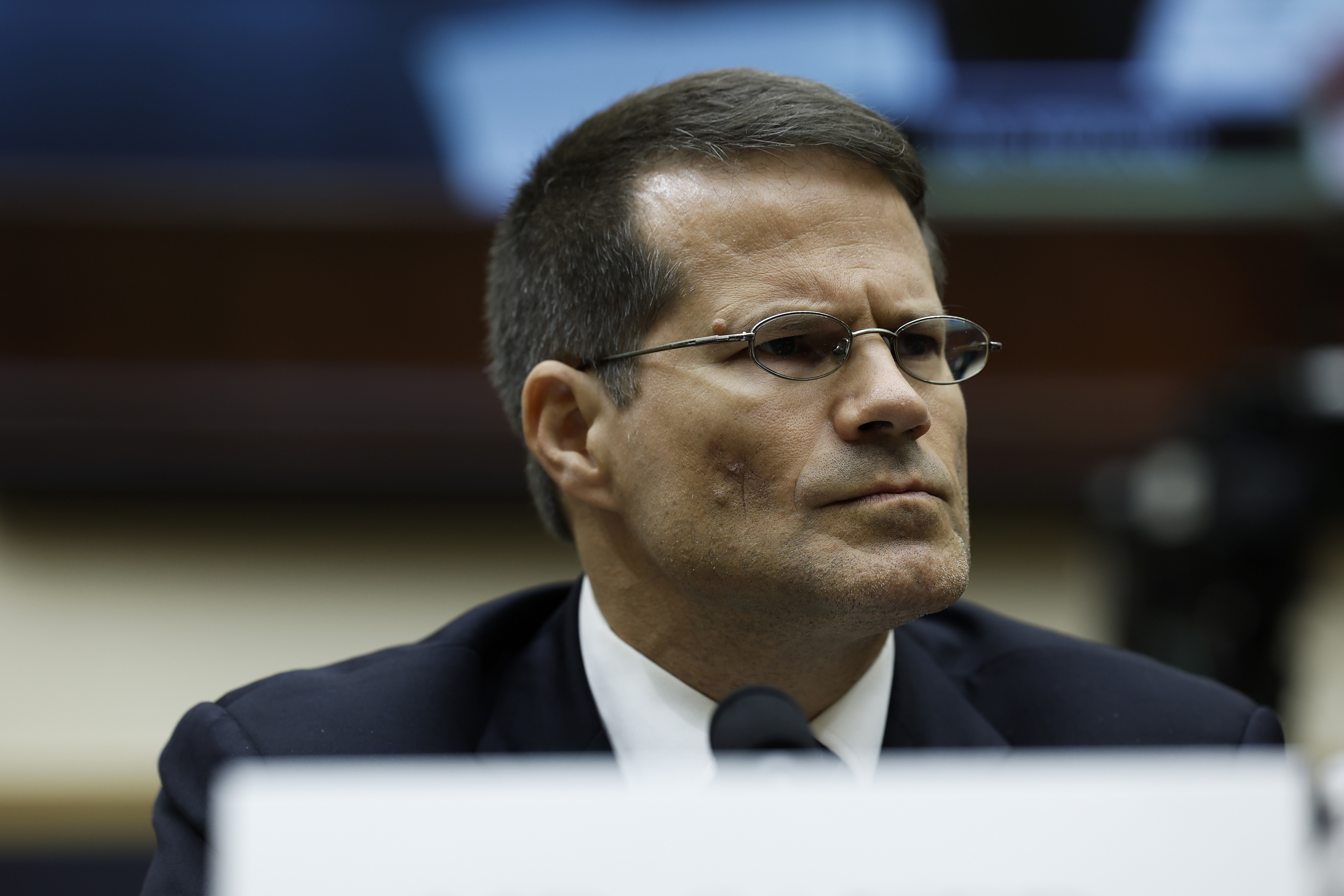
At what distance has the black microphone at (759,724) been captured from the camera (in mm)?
970

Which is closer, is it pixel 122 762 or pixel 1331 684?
pixel 122 762

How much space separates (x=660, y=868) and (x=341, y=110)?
414cm

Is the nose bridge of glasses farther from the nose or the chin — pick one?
the chin

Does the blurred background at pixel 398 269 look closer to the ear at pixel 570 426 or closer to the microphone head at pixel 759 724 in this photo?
the ear at pixel 570 426

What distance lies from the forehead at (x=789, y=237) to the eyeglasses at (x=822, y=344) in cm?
2

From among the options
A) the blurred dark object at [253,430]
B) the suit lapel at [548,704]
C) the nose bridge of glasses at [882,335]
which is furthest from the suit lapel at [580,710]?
the blurred dark object at [253,430]

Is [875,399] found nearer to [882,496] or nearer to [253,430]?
[882,496]

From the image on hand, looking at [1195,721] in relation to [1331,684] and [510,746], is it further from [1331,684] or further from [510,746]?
[1331,684]

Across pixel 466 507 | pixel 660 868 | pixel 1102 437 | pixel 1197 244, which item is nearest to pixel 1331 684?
pixel 1102 437

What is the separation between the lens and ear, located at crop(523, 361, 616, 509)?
1770 mm

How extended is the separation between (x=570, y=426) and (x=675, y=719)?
43cm

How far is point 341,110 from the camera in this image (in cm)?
456

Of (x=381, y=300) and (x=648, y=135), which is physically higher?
(x=648, y=135)

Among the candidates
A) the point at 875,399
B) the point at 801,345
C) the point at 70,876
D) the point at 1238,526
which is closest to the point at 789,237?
the point at 801,345
